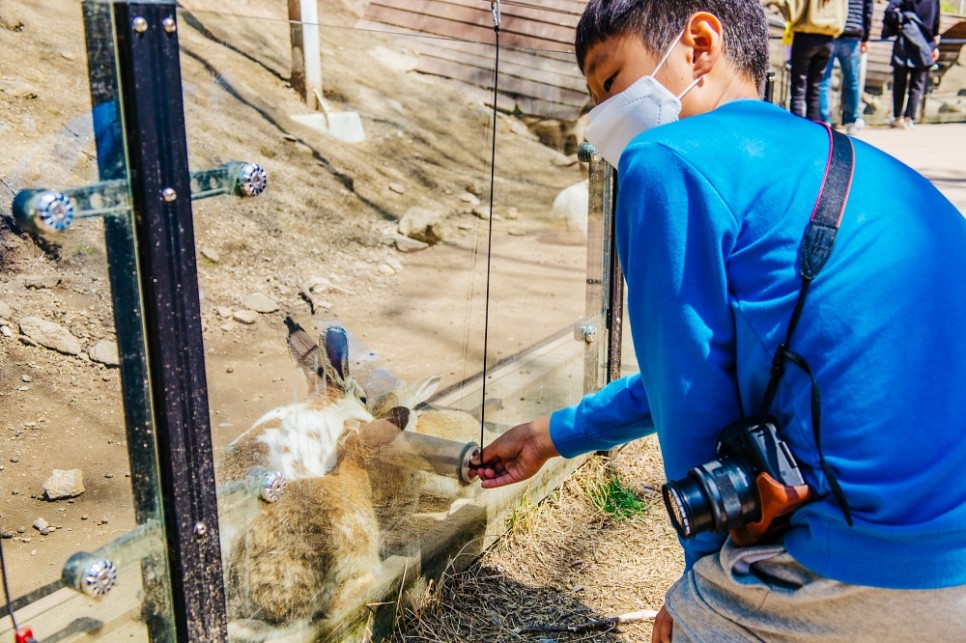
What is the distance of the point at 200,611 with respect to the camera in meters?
1.47

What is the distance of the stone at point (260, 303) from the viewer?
2156mm

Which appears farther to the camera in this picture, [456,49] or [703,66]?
[456,49]

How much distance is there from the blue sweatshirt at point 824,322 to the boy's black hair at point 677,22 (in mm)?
240

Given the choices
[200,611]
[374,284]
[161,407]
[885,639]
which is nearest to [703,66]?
[885,639]

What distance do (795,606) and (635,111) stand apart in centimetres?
80

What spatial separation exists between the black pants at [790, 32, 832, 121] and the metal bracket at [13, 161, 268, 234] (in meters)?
6.83

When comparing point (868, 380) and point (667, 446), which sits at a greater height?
point (868, 380)

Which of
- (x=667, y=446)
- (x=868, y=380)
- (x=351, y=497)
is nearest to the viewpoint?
(x=868, y=380)

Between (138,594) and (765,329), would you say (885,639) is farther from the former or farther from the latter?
(138,594)

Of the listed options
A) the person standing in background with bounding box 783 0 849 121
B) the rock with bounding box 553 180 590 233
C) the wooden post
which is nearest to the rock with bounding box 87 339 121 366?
the wooden post

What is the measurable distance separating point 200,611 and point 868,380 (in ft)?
3.47

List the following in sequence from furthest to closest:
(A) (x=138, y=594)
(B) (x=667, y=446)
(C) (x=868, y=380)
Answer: (A) (x=138, y=594), (B) (x=667, y=446), (C) (x=868, y=380)

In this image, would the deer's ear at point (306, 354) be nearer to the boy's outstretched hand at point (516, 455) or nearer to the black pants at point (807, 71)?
the boy's outstretched hand at point (516, 455)

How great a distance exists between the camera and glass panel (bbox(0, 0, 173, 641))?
129 centimetres
